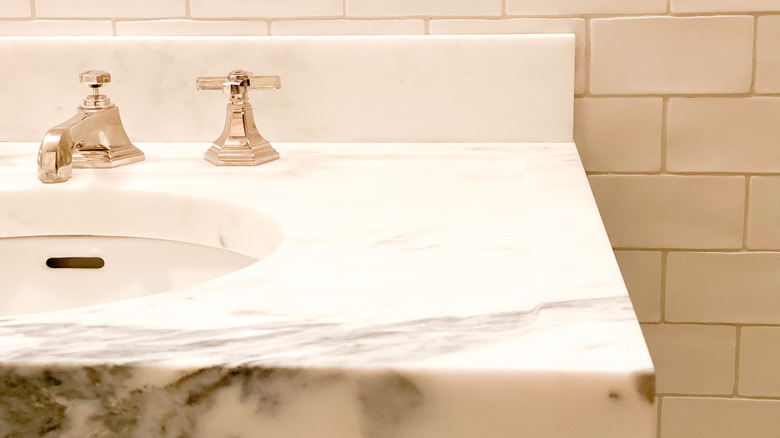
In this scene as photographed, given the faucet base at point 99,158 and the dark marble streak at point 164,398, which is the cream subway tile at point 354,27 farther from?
the dark marble streak at point 164,398

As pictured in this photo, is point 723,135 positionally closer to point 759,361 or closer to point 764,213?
point 764,213

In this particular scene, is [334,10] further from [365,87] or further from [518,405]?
[518,405]

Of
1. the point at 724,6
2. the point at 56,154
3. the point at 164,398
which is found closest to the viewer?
the point at 164,398

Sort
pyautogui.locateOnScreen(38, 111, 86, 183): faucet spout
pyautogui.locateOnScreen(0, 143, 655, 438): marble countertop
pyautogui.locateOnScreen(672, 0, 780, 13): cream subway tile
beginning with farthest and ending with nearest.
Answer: pyautogui.locateOnScreen(672, 0, 780, 13): cream subway tile < pyautogui.locateOnScreen(38, 111, 86, 183): faucet spout < pyautogui.locateOnScreen(0, 143, 655, 438): marble countertop

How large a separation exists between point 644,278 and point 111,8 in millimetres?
658

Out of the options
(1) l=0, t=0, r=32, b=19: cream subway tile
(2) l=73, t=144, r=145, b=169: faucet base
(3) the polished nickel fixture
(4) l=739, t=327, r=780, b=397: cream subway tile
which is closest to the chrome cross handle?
(3) the polished nickel fixture

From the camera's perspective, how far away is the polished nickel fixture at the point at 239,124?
781 millimetres

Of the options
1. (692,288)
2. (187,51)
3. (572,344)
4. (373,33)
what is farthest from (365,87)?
(572,344)

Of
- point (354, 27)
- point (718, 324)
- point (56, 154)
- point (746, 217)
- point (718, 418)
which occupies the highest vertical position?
point (354, 27)

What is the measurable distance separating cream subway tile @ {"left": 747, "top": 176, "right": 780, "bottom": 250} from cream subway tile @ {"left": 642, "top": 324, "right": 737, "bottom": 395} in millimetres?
103

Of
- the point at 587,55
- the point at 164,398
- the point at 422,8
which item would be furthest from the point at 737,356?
the point at 164,398

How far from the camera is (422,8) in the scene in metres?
0.87

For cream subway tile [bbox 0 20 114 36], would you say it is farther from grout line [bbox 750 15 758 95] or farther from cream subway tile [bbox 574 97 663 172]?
grout line [bbox 750 15 758 95]

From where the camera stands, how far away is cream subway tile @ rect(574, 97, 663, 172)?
881 millimetres
